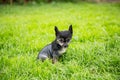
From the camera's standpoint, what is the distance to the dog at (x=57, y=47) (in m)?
4.08

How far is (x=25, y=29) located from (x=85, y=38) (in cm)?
219

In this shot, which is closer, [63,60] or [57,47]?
[57,47]

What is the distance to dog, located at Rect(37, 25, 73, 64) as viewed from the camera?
408 cm

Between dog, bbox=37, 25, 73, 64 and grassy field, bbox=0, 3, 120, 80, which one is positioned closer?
grassy field, bbox=0, 3, 120, 80

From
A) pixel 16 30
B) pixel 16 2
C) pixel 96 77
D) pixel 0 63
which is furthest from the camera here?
A: pixel 16 2

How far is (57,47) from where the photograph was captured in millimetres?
4203

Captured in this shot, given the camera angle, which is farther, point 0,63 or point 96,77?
point 0,63

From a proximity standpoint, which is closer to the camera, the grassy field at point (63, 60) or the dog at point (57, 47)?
the grassy field at point (63, 60)

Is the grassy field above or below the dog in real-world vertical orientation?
below

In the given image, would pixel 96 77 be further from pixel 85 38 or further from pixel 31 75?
pixel 85 38

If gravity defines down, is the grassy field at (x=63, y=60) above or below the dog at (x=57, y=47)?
below

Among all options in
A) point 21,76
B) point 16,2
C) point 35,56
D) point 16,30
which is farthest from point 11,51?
point 16,2

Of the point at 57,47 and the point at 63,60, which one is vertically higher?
the point at 57,47

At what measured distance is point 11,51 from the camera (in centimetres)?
491
